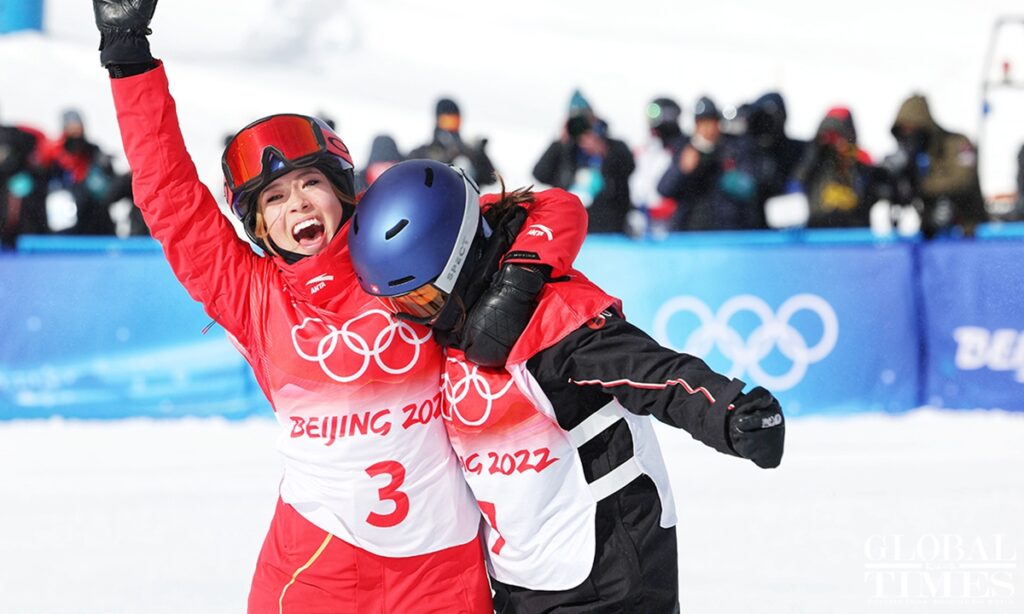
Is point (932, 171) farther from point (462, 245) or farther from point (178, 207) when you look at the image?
point (178, 207)

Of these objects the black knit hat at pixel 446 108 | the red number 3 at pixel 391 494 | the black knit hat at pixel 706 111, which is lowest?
the black knit hat at pixel 446 108

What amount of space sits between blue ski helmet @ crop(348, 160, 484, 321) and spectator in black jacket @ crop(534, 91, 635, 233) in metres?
6.03

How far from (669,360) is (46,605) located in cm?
330

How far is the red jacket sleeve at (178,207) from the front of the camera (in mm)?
3061

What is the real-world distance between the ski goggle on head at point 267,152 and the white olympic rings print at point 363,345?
387 mm

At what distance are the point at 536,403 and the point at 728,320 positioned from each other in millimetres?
5402

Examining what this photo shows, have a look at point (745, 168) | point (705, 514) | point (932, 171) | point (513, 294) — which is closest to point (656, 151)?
point (745, 168)

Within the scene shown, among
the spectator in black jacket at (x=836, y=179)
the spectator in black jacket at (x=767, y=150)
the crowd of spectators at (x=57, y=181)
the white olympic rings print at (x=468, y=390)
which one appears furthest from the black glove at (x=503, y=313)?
the crowd of spectators at (x=57, y=181)

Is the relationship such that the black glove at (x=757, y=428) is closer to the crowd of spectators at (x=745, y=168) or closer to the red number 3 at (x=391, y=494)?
the red number 3 at (x=391, y=494)

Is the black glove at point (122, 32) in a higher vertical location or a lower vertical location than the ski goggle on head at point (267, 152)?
higher

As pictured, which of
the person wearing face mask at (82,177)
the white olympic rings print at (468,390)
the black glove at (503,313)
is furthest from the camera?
the person wearing face mask at (82,177)

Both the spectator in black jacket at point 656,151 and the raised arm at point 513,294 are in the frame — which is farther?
the spectator in black jacket at point 656,151

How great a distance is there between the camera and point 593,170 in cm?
891

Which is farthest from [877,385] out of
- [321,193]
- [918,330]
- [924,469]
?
[321,193]
